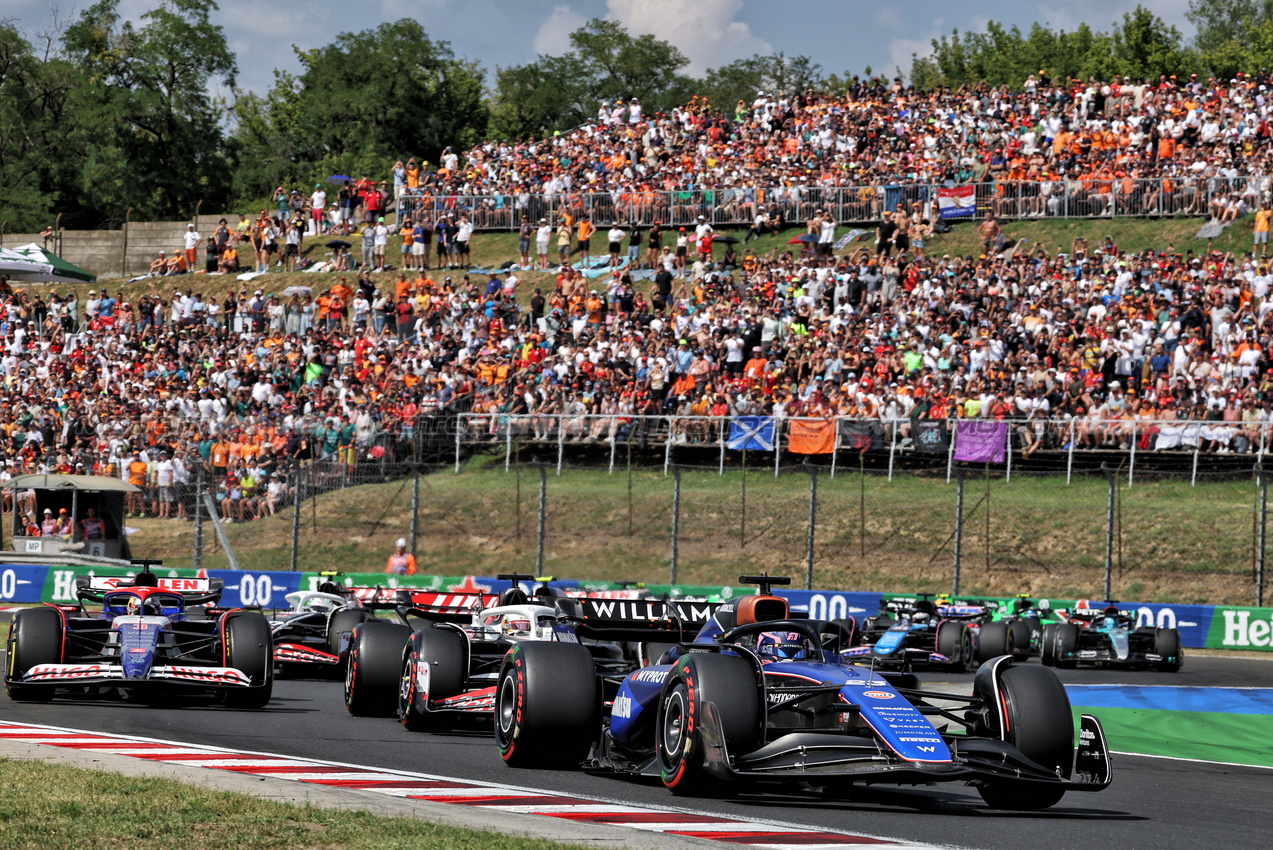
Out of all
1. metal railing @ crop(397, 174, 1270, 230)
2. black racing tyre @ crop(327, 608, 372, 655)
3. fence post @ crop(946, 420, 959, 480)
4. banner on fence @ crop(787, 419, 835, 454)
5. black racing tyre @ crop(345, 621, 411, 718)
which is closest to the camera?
black racing tyre @ crop(345, 621, 411, 718)

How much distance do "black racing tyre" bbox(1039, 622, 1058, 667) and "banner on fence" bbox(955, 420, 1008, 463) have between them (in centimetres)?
696

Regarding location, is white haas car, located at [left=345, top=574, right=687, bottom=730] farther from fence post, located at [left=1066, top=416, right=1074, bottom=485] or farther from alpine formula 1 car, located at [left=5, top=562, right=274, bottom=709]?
fence post, located at [left=1066, top=416, right=1074, bottom=485]

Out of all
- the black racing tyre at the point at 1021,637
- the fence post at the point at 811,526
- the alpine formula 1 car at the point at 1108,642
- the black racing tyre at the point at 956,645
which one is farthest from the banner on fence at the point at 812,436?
the black racing tyre at the point at 956,645

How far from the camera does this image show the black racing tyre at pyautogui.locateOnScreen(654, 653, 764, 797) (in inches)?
332

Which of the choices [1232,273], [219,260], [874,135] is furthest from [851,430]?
[219,260]

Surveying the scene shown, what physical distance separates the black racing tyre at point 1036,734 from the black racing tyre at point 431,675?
15.2ft

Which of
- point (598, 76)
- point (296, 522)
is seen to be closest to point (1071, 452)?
point (296, 522)

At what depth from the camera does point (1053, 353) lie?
98.9 feet

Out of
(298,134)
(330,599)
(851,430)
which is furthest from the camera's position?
(298,134)

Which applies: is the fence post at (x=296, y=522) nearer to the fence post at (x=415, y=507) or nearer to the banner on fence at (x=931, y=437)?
the fence post at (x=415, y=507)

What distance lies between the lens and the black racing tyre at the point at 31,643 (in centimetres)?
1322

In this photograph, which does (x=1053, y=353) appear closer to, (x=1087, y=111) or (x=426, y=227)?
(x=1087, y=111)

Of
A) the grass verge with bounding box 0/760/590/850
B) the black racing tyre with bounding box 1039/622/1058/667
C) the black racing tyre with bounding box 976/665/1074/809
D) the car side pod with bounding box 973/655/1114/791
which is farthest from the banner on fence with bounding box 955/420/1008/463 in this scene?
the grass verge with bounding box 0/760/590/850

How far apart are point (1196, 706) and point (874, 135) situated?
27845mm
